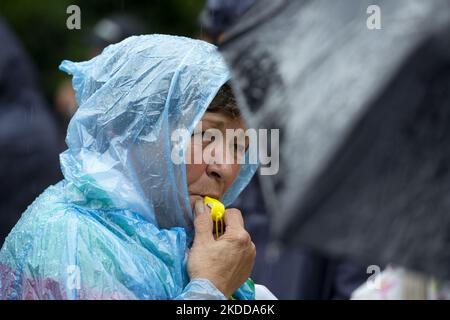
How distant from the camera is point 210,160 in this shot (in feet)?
10.00

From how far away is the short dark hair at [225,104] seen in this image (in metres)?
3.08

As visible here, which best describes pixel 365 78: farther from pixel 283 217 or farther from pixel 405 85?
pixel 283 217

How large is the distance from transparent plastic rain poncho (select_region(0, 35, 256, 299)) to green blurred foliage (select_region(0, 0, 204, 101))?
6758mm

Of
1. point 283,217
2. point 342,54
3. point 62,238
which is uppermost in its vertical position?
point 342,54

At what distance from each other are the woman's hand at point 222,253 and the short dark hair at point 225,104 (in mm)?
268

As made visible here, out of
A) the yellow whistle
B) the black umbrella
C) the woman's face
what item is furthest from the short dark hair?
the black umbrella

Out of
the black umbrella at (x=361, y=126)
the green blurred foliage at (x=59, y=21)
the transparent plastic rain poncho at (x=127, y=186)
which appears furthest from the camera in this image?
the green blurred foliage at (x=59, y=21)

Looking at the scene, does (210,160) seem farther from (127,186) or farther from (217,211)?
(127,186)

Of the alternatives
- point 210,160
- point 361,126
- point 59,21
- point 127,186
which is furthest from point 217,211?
point 59,21

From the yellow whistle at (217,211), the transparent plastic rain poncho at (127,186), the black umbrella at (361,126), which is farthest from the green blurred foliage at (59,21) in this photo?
the black umbrella at (361,126)

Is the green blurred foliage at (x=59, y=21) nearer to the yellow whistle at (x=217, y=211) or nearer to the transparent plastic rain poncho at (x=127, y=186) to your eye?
the transparent plastic rain poncho at (x=127, y=186)

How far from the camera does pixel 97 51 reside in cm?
707

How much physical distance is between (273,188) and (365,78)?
0.28m

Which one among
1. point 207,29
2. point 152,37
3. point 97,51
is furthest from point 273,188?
point 97,51
